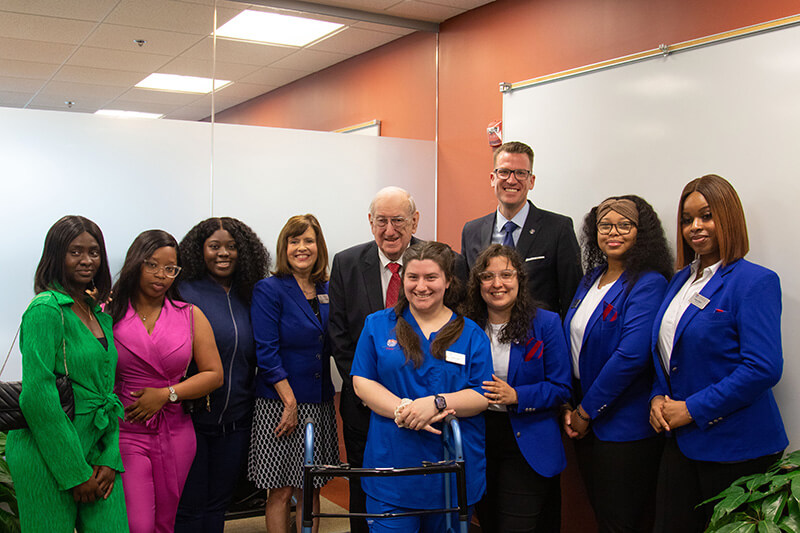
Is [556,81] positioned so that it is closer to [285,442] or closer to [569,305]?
[569,305]

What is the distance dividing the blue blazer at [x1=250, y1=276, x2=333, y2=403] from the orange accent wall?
1423mm

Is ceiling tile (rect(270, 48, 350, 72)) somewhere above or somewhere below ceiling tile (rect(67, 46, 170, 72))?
above

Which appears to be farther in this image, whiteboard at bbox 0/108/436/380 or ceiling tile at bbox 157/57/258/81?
ceiling tile at bbox 157/57/258/81

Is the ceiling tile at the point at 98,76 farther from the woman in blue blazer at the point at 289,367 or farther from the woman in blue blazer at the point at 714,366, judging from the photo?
the woman in blue blazer at the point at 714,366

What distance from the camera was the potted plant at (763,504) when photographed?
90.1 inches

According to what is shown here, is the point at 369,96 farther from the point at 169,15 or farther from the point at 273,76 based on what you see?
the point at 169,15

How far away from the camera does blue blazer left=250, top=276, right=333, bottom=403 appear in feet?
11.0

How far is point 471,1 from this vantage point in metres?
4.46

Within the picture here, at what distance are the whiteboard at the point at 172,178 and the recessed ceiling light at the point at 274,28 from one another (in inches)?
22.0

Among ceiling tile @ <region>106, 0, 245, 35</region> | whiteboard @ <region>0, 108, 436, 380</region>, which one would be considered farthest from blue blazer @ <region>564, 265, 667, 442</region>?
ceiling tile @ <region>106, 0, 245, 35</region>

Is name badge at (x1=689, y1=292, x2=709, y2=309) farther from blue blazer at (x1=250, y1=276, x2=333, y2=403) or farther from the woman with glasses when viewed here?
the woman with glasses

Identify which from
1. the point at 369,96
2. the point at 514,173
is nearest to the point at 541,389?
the point at 514,173

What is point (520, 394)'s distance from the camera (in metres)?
2.80

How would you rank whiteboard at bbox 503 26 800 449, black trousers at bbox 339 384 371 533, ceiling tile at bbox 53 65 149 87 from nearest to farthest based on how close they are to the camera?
whiteboard at bbox 503 26 800 449 < black trousers at bbox 339 384 371 533 < ceiling tile at bbox 53 65 149 87
